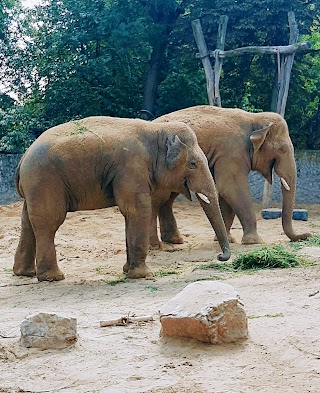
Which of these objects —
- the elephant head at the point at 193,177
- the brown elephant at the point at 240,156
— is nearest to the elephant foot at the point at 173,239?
the brown elephant at the point at 240,156

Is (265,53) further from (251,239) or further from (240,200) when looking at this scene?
(251,239)

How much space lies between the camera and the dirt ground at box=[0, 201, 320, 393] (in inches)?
148

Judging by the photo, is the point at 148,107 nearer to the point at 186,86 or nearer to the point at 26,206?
the point at 186,86

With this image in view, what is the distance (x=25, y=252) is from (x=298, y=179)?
10216 millimetres

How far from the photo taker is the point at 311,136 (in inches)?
739

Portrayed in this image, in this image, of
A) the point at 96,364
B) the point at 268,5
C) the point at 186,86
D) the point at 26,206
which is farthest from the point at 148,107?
the point at 96,364

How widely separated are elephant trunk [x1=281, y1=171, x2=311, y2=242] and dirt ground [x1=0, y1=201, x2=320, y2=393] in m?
1.33

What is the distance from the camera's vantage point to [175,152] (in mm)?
7391

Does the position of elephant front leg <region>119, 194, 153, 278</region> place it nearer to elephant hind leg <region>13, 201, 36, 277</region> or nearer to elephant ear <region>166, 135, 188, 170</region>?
elephant ear <region>166, 135, 188, 170</region>

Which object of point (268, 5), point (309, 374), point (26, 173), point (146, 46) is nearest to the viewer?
point (309, 374)

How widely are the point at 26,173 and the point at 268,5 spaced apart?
11.6 meters

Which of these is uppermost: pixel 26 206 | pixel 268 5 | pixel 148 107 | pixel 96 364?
pixel 268 5

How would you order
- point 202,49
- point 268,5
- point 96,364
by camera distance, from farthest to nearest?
point 268,5 → point 202,49 → point 96,364

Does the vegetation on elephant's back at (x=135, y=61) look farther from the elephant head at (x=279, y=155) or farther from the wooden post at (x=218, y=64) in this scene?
the elephant head at (x=279, y=155)
